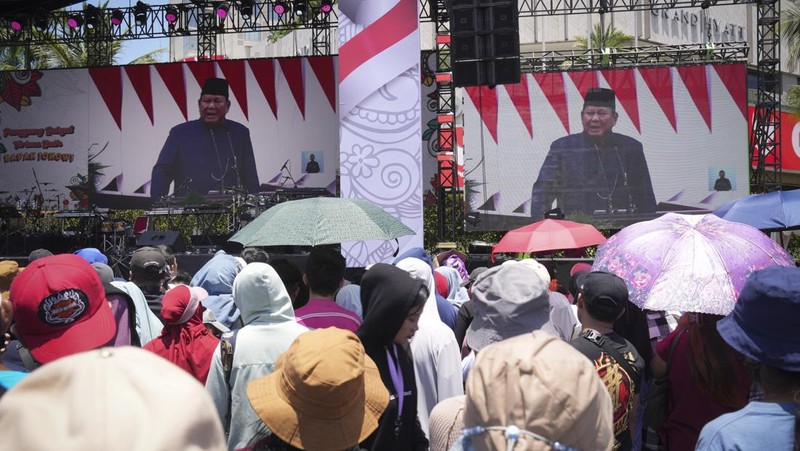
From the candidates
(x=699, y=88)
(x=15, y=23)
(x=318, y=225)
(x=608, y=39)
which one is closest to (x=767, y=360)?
(x=318, y=225)

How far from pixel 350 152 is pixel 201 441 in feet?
35.6

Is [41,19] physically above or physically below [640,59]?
above

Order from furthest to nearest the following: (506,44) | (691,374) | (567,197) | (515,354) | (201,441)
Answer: (567,197) → (506,44) → (691,374) → (515,354) → (201,441)

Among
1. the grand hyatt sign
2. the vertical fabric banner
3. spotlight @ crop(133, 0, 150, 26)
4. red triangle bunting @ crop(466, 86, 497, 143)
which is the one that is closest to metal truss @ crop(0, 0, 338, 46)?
spotlight @ crop(133, 0, 150, 26)

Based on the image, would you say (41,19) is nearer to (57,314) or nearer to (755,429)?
(57,314)

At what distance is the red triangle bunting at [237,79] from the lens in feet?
64.7

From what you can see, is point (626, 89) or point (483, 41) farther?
point (626, 89)

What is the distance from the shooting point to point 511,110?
1888 centimetres

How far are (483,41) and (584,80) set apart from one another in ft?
26.2

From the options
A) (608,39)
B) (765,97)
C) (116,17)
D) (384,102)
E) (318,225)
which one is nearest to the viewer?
(318,225)

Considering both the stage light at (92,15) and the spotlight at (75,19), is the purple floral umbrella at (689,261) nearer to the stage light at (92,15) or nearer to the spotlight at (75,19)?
the stage light at (92,15)

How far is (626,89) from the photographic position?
18.7m

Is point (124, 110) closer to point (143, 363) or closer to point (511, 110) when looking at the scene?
point (511, 110)

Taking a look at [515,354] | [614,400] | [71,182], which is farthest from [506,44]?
[71,182]
